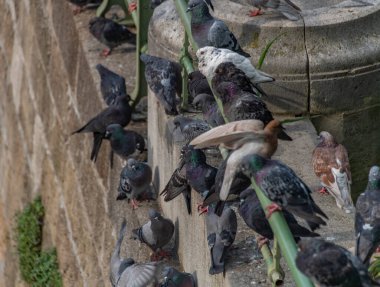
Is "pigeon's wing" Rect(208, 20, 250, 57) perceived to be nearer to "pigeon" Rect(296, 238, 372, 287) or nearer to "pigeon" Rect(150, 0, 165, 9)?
"pigeon" Rect(150, 0, 165, 9)

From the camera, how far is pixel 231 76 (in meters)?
7.00

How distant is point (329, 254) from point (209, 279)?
1.87 m

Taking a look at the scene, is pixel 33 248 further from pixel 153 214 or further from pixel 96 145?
pixel 153 214

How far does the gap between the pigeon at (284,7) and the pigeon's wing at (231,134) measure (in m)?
2.34

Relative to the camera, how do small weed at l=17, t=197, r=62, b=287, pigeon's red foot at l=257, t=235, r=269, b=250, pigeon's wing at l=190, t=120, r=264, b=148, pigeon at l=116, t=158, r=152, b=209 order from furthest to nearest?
1. small weed at l=17, t=197, r=62, b=287
2. pigeon at l=116, t=158, r=152, b=209
3. pigeon's red foot at l=257, t=235, r=269, b=250
4. pigeon's wing at l=190, t=120, r=264, b=148

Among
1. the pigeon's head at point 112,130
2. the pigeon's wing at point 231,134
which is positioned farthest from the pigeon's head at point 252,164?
the pigeon's head at point 112,130

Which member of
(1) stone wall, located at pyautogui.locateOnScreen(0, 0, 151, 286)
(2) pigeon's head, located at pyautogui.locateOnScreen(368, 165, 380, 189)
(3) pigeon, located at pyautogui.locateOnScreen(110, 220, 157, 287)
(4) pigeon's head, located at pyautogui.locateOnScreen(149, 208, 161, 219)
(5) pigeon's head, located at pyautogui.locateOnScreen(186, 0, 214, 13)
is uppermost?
(5) pigeon's head, located at pyautogui.locateOnScreen(186, 0, 214, 13)

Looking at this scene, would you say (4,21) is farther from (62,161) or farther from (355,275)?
(355,275)

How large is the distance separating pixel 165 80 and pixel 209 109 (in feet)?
2.30

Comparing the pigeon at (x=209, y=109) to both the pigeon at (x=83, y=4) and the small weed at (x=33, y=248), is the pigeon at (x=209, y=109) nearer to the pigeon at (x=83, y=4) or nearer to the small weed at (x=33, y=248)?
the small weed at (x=33, y=248)

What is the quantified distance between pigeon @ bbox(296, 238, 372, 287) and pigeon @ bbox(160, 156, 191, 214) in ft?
7.68

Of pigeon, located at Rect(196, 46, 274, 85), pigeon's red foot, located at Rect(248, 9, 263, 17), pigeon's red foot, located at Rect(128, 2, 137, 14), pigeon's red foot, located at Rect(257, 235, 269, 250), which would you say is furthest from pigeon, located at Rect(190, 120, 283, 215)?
pigeon's red foot, located at Rect(128, 2, 137, 14)

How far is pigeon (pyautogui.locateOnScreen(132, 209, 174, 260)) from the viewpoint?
7449 mm

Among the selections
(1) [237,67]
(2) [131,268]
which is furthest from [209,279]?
(1) [237,67]
